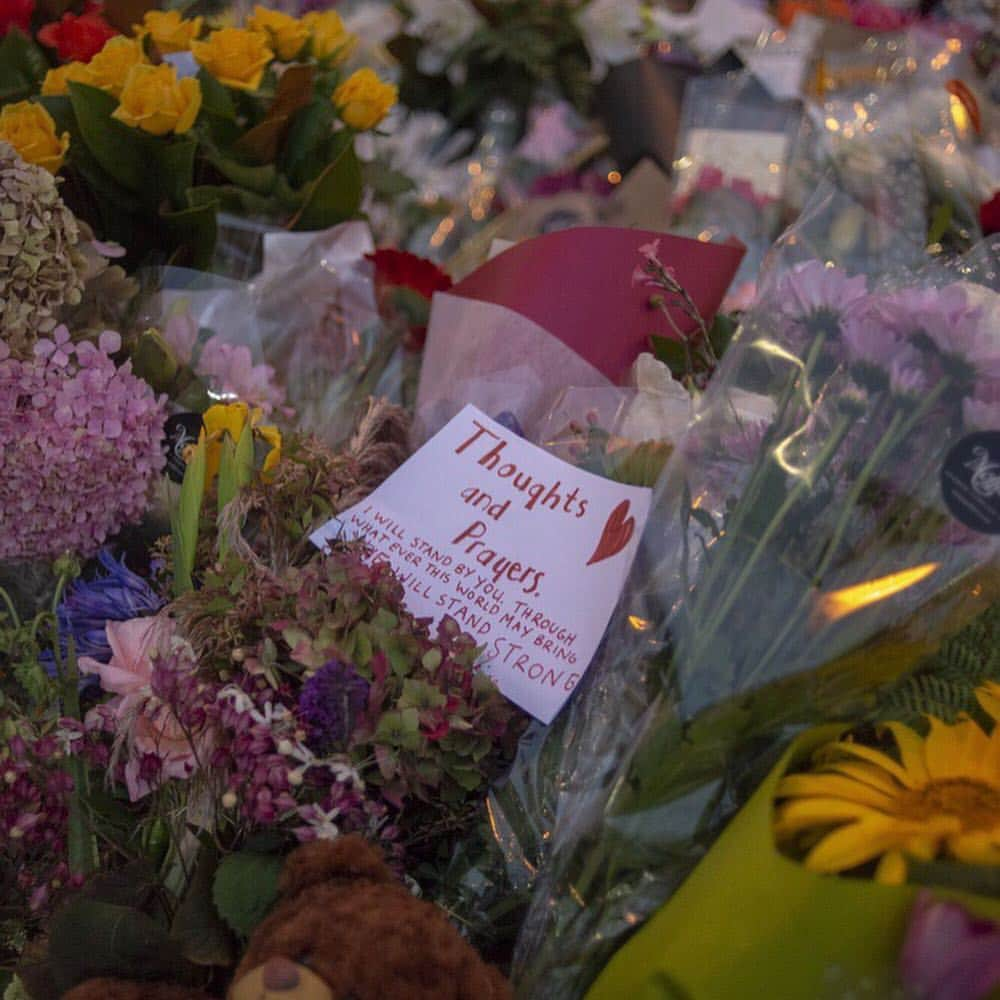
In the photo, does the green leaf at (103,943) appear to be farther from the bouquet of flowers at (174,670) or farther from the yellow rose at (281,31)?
the yellow rose at (281,31)

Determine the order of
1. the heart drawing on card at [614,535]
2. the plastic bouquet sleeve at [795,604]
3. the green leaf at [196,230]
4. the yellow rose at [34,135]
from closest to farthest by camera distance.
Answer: the plastic bouquet sleeve at [795,604] → the heart drawing on card at [614,535] → the yellow rose at [34,135] → the green leaf at [196,230]

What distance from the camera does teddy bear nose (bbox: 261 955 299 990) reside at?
64 cm

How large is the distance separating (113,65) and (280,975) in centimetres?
108

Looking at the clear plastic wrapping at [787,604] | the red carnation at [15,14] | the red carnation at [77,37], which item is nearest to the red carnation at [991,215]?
the clear plastic wrapping at [787,604]

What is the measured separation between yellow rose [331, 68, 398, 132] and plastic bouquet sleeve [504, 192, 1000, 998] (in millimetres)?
797

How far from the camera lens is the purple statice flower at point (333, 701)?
32.3 inches

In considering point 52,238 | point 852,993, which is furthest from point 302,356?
point 852,993

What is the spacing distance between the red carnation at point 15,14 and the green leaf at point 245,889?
4.00 ft

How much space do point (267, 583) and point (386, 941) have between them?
327 millimetres

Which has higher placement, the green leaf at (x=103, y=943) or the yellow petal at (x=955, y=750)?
the yellow petal at (x=955, y=750)

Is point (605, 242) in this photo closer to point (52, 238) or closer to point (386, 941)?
point (52, 238)

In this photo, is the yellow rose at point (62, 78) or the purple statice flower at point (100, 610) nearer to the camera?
the purple statice flower at point (100, 610)

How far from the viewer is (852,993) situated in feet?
2.07

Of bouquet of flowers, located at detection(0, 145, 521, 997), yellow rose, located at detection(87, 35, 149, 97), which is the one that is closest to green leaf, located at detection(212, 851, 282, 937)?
bouquet of flowers, located at detection(0, 145, 521, 997)
